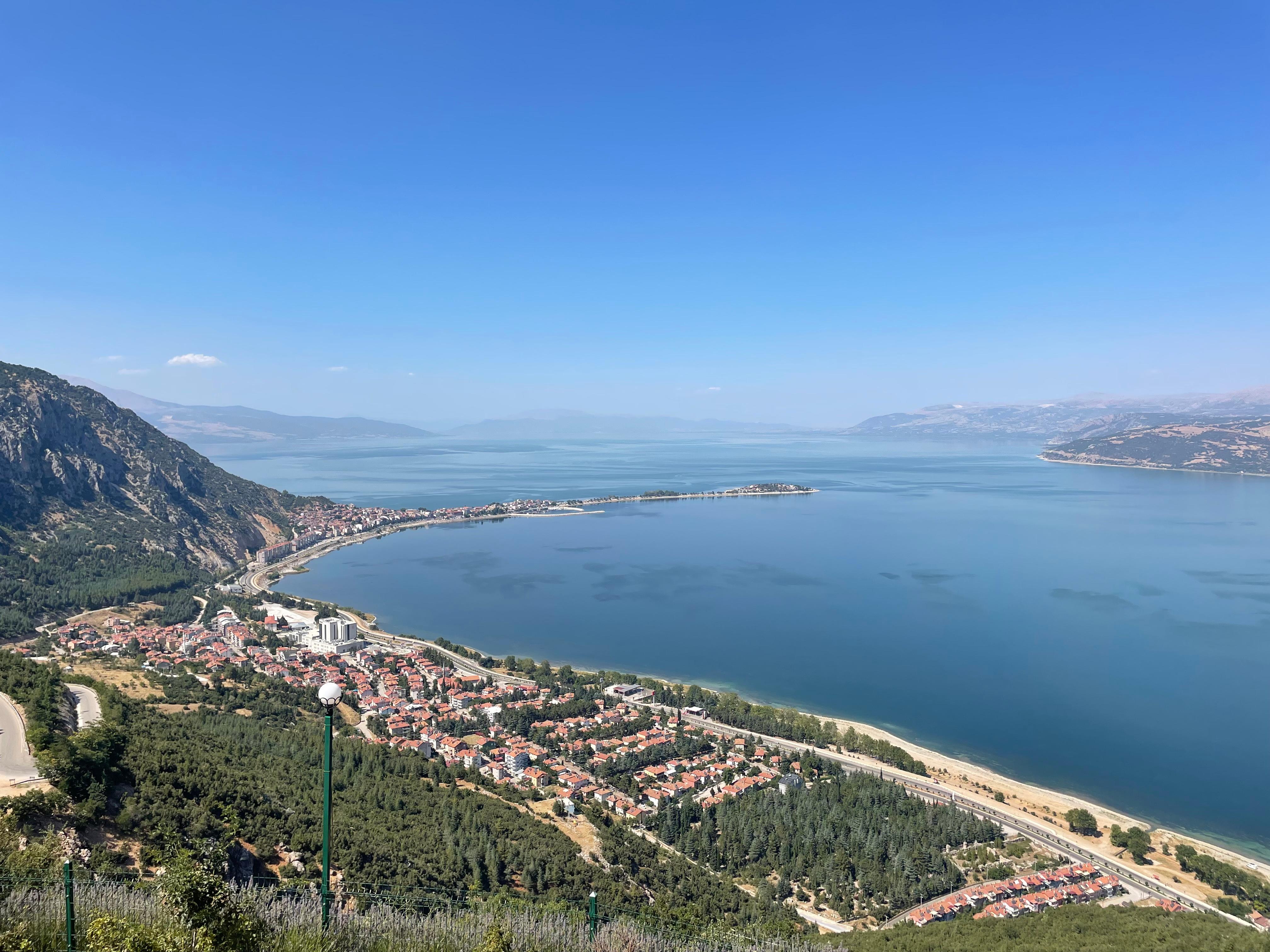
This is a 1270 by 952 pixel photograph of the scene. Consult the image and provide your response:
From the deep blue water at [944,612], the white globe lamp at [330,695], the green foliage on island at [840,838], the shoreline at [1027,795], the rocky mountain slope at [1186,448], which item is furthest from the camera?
the rocky mountain slope at [1186,448]

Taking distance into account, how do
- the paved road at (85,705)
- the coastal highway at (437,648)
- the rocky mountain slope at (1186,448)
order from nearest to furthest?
the paved road at (85,705), the coastal highway at (437,648), the rocky mountain slope at (1186,448)

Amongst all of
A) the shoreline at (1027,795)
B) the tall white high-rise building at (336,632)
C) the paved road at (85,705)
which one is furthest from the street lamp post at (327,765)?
the tall white high-rise building at (336,632)

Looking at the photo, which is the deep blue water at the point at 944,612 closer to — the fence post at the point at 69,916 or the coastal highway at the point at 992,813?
the coastal highway at the point at 992,813

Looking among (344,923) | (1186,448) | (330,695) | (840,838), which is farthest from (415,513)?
(1186,448)

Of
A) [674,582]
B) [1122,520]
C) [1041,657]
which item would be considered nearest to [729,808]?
[1041,657]

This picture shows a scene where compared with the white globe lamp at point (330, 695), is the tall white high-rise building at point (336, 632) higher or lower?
lower

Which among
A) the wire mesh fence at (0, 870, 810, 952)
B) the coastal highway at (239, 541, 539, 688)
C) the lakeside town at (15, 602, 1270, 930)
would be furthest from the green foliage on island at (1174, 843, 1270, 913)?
the coastal highway at (239, 541, 539, 688)

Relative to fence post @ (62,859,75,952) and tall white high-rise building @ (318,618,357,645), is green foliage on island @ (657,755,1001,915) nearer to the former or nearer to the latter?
fence post @ (62,859,75,952)
